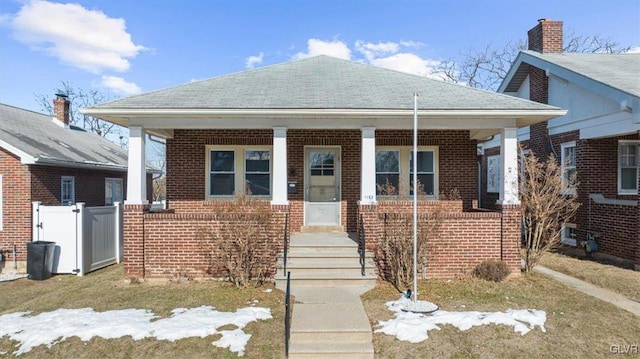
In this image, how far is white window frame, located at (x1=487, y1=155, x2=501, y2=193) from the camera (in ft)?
50.5

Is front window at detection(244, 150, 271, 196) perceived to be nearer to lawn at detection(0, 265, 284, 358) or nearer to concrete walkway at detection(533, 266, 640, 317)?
lawn at detection(0, 265, 284, 358)

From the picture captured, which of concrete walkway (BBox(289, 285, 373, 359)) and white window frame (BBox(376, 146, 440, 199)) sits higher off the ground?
white window frame (BBox(376, 146, 440, 199))

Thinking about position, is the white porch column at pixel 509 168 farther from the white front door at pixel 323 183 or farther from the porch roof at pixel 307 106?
the white front door at pixel 323 183

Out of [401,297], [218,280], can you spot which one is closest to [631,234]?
[401,297]

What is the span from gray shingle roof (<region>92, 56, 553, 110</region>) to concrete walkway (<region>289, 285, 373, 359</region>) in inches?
153

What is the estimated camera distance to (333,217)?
33.5ft

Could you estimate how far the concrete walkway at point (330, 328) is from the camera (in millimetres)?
4863

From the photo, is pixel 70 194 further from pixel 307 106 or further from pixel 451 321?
pixel 451 321

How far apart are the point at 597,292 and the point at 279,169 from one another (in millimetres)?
6569

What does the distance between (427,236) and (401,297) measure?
1420 mm

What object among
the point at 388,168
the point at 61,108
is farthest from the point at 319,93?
the point at 61,108

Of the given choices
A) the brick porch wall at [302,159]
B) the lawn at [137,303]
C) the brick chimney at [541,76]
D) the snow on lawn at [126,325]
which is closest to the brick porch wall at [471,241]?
the brick porch wall at [302,159]

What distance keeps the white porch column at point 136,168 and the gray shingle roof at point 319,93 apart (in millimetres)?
635

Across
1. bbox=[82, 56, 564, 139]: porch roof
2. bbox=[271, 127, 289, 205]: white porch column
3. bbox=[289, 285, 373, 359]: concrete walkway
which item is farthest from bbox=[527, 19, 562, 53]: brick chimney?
bbox=[289, 285, 373, 359]: concrete walkway
